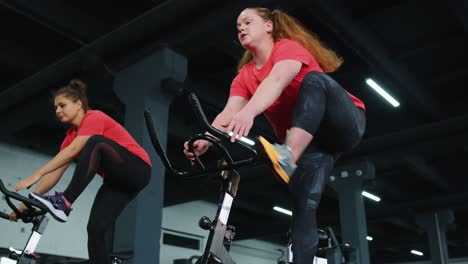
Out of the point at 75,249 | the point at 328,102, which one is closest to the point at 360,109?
the point at 328,102

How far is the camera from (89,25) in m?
5.83

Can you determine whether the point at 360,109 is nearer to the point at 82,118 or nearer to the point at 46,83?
the point at 82,118

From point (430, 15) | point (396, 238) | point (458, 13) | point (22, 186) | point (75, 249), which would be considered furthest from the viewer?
point (396, 238)

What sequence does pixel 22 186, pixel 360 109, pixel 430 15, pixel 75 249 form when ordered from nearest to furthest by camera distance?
pixel 360 109
pixel 22 186
pixel 430 15
pixel 75 249

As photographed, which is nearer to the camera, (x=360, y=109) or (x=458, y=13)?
(x=360, y=109)

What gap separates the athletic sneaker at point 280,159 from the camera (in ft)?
4.32

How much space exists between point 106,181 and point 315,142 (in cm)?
136

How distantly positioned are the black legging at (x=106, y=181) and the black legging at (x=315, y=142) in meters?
1.16

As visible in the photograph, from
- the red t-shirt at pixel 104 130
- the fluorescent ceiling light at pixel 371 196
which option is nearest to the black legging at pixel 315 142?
the red t-shirt at pixel 104 130

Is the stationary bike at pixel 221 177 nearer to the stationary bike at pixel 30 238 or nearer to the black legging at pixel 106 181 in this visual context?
the black legging at pixel 106 181

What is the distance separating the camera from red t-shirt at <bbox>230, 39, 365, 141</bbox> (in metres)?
1.66

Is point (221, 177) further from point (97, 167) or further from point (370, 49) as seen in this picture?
point (370, 49)

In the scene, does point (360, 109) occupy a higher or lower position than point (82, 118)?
lower

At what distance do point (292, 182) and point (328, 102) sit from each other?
28 centimetres
